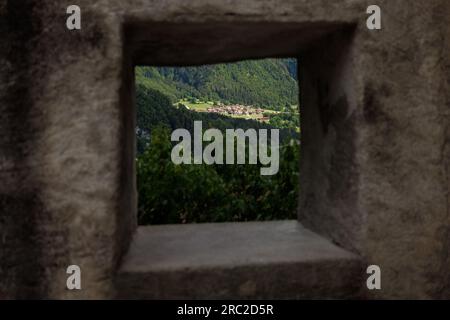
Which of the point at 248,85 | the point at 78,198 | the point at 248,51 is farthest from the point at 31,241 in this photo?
the point at 248,85

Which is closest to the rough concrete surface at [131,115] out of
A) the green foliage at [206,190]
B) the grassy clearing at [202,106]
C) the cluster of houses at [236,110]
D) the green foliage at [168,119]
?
the green foliage at [206,190]

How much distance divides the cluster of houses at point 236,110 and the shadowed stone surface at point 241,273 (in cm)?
254

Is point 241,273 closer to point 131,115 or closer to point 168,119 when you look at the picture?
point 131,115

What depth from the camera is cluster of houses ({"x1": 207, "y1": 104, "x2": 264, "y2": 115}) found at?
4.63m

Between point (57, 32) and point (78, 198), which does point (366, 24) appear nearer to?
point (57, 32)

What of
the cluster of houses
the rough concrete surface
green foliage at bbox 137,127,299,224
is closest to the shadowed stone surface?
the rough concrete surface

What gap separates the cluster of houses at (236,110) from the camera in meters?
4.63

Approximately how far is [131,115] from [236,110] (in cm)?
240

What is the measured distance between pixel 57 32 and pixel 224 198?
217cm

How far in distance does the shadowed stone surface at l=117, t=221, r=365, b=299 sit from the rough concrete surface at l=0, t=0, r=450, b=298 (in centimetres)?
9

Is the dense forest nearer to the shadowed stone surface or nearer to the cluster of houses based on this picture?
the cluster of houses

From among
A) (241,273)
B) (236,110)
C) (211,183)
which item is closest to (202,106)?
(236,110)

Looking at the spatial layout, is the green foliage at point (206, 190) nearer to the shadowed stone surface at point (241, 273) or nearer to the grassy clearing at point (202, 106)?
the grassy clearing at point (202, 106)

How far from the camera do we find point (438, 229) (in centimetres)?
207
